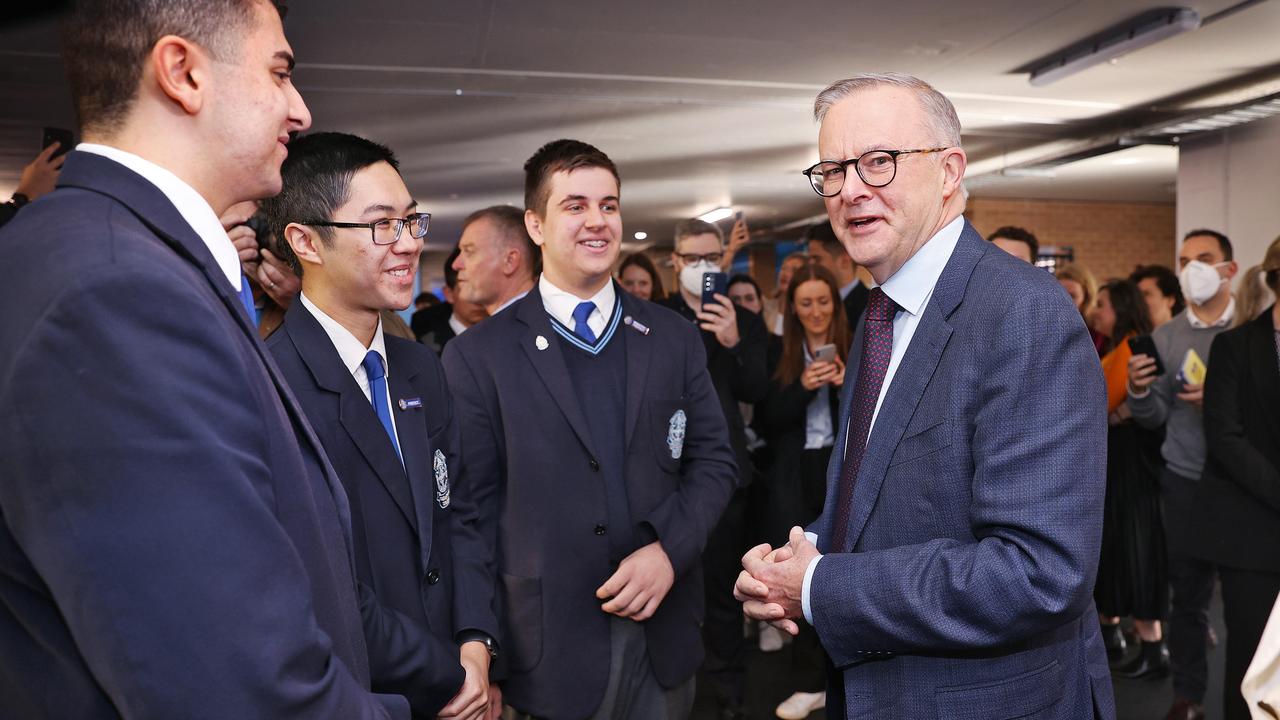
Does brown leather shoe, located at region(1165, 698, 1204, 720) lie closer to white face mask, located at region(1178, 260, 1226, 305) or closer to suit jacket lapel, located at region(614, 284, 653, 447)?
white face mask, located at region(1178, 260, 1226, 305)

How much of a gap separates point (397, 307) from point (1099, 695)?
1447 mm

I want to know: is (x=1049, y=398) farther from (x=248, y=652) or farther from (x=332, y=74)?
(x=332, y=74)

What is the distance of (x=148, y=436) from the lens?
804 millimetres

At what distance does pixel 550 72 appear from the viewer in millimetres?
6723

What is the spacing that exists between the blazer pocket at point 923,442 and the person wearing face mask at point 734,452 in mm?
2200

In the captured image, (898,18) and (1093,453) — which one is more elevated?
(898,18)

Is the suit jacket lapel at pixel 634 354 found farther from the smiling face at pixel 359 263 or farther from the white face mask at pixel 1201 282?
the white face mask at pixel 1201 282

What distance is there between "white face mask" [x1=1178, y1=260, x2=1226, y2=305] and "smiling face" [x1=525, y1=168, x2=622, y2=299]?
320 centimetres

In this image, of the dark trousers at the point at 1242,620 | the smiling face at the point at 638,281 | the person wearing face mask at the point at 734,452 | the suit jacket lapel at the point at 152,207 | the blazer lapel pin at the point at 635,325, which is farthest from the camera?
the smiling face at the point at 638,281

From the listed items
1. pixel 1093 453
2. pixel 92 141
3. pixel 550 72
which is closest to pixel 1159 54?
pixel 550 72

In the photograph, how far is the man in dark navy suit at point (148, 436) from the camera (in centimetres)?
80

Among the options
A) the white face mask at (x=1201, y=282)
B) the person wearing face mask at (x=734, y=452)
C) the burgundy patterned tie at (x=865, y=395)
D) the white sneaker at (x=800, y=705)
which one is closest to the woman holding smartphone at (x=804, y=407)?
the white sneaker at (x=800, y=705)

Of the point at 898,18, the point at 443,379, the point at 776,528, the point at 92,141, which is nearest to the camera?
the point at 92,141

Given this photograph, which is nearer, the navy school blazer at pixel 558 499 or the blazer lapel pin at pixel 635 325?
the navy school blazer at pixel 558 499
